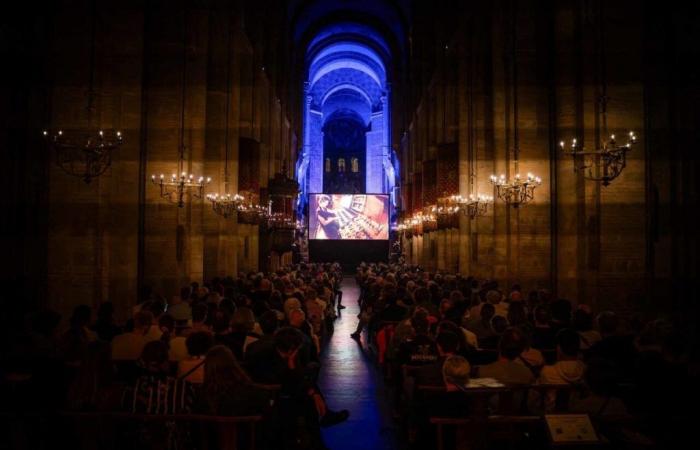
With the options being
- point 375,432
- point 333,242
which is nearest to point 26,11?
point 375,432

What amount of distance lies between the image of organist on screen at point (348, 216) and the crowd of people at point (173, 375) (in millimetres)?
28363

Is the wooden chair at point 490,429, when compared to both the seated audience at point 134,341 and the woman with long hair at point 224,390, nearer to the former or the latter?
the woman with long hair at point 224,390

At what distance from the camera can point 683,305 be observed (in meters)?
11.8

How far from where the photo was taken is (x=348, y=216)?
36.8m

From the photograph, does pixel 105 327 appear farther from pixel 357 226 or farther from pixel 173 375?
pixel 357 226

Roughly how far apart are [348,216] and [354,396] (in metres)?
28.0

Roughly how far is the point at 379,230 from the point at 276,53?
1236 cm

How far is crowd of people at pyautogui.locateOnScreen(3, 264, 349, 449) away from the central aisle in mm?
716

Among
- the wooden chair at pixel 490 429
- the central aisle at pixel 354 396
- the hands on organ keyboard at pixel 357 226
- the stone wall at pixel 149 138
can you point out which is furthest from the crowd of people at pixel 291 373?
the hands on organ keyboard at pixel 357 226

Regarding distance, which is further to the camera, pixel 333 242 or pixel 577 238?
pixel 333 242

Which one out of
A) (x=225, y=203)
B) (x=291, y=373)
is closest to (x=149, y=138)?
(x=225, y=203)

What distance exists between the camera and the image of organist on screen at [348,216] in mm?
36562

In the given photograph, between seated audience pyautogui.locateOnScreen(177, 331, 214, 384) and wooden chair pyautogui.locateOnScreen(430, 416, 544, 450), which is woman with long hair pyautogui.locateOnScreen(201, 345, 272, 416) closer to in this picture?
seated audience pyautogui.locateOnScreen(177, 331, 214, 384)

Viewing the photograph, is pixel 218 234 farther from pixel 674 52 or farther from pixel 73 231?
pixel 674 52
